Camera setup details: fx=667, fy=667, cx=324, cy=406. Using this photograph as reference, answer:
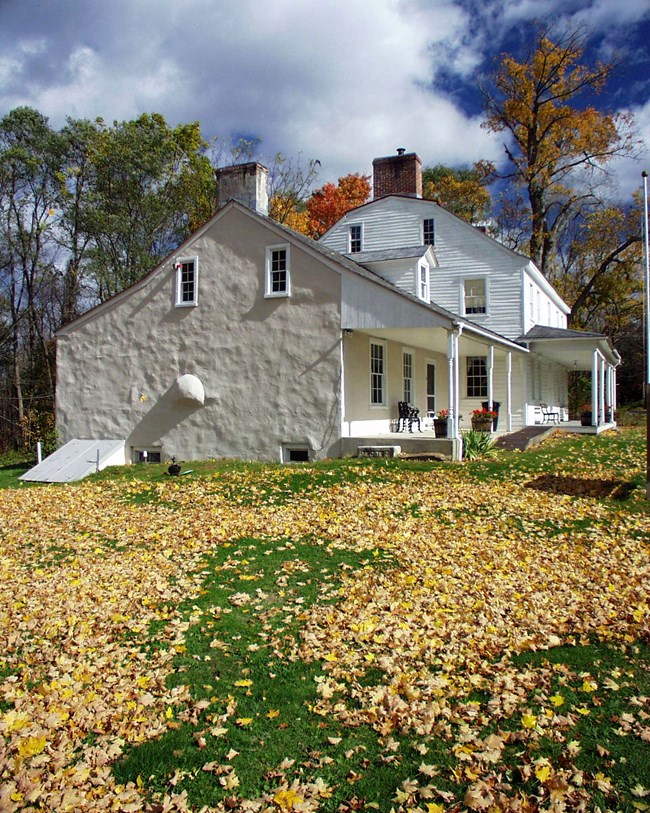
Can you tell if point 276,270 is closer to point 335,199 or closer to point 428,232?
point 428,232

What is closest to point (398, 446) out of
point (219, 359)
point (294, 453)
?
point (294, 453)

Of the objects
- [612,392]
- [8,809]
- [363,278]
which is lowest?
[8,809]

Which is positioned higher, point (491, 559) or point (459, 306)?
point (459, 306)

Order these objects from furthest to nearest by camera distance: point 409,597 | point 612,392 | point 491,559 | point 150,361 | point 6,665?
point 612,392 < point 150,361 < point 491,559 < point 409,597 < point 6,665

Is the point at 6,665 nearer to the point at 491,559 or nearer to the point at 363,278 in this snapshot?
the point at 491,559

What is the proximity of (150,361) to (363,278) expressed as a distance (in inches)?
258

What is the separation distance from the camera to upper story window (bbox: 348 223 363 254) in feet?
80.4

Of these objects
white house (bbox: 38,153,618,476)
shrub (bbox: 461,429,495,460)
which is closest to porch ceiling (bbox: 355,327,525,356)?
white house (bbox: 38,153,618,476)

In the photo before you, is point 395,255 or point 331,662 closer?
point 331,662

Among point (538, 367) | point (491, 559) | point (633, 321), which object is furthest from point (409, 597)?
point (633, 321)

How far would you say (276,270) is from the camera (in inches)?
Result: 663

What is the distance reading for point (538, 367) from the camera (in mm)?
25062

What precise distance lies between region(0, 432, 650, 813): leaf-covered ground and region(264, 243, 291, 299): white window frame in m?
7.95

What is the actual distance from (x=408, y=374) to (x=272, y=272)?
216 inches
